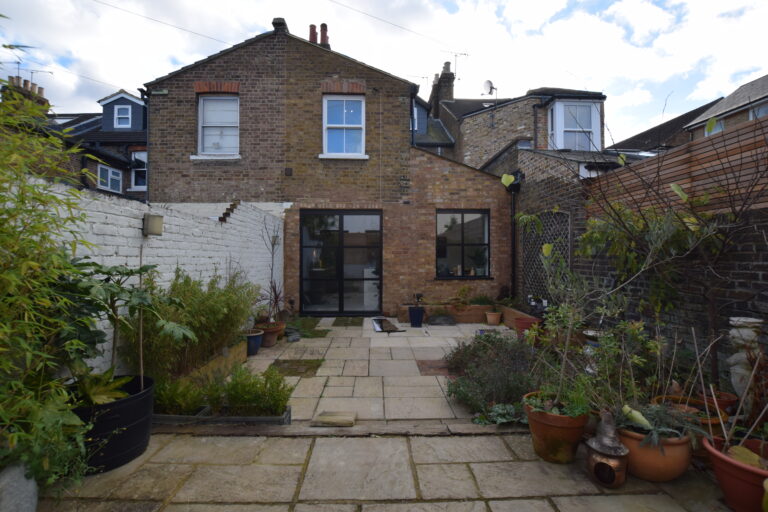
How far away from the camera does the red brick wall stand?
8.14m

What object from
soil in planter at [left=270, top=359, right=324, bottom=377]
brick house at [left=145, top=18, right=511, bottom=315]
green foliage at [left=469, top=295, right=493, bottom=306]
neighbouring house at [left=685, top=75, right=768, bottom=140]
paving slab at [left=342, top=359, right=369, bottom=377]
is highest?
neighbouring house at [left=685, top=75, right=768, bottom=140]

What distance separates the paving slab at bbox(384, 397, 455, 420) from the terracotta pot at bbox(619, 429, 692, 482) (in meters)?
1.38

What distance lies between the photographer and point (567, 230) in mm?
6270

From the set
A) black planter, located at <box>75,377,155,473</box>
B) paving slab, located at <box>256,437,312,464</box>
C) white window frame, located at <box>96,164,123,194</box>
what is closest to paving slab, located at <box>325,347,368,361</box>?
paving slab, located at <box>256,437,312,464</box>

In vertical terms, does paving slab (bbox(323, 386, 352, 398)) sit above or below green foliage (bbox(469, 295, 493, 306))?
below

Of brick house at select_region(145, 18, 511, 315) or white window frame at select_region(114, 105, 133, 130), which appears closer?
brick house at select_region(145, 18, 511, 315)

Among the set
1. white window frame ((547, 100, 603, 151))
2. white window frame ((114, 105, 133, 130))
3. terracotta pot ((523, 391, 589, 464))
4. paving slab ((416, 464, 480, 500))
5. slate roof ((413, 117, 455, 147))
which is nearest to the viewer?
paving slab ((416, 464, 480, 500))

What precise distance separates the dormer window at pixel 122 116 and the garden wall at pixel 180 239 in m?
12.8

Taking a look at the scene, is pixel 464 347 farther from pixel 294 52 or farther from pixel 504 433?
pixel 294 52

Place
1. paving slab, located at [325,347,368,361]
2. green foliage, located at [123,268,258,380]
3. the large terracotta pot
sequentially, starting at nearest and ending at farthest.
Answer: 1. the large terracotta pot
2. green foliage, located at [123,268,258,380]
3. paving slab, located at [325,347,368,361]

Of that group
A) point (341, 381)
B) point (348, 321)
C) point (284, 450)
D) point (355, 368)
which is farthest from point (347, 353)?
point (284, 450)

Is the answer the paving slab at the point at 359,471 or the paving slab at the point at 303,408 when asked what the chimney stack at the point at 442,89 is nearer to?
the paving slab at the point at 303,408

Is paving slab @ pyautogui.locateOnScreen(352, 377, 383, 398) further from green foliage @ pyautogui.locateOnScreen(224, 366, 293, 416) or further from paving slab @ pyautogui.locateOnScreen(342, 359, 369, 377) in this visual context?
green foliage @ pyautogui.locateOnScreen(224, 366, 293, 416)

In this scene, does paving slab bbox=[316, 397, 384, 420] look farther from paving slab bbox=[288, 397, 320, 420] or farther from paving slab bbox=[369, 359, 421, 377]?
paving slab bbox=[369, 359, 421, 377]
